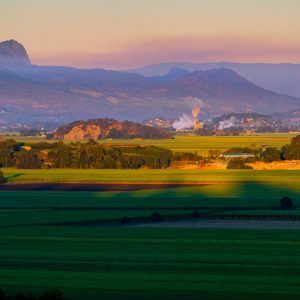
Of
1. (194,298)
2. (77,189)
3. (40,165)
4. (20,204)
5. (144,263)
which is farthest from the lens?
(40,165)

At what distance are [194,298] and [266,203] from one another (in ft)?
61.8

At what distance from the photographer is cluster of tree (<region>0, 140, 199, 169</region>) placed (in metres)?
61.8

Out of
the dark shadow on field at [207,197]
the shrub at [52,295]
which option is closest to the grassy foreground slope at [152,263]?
the shrub at [52,295]

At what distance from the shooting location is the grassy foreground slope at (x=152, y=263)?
19438 mm

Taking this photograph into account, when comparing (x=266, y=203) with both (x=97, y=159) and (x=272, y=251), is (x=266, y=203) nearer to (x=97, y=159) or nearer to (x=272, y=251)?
(x=272, y=251)

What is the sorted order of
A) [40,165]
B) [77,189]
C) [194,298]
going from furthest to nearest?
[40,165] < [77,189] < [194,298]

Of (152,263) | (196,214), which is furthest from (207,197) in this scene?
(152,263)

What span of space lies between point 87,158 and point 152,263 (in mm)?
40017

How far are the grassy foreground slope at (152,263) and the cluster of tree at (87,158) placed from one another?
108 ft

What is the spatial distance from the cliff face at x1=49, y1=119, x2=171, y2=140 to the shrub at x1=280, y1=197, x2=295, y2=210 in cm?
6970

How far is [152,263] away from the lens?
2236cm

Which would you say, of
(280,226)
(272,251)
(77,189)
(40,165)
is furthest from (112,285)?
(40,165)

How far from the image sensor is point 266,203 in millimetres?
37344

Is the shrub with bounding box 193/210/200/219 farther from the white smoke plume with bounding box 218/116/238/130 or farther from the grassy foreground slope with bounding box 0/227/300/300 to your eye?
the white smoke plume with bounding box 218/116/238/130
